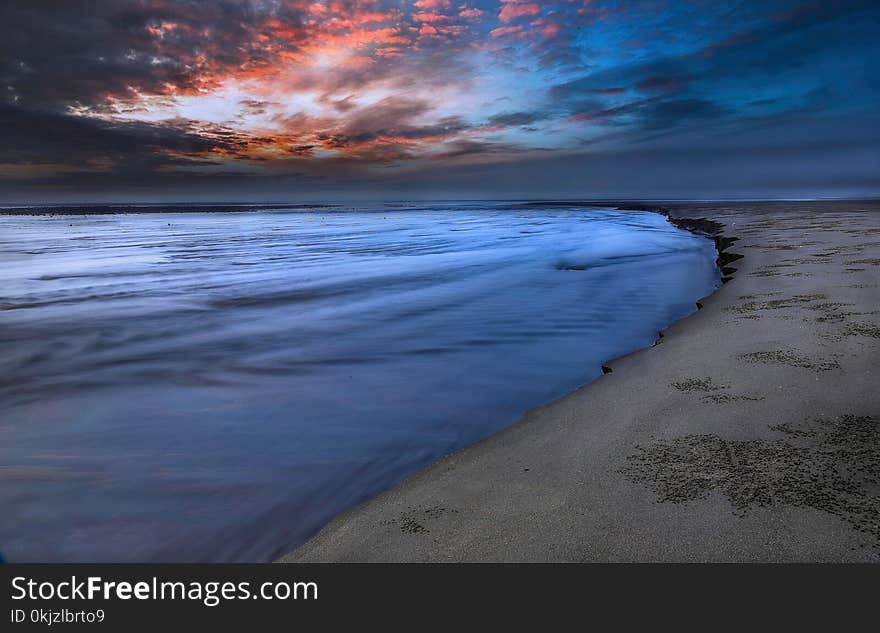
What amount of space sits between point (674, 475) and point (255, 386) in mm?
4805

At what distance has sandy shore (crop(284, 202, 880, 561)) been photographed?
2.44 metres

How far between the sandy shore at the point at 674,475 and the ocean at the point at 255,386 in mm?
745

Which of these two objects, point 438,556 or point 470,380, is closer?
point 438,556

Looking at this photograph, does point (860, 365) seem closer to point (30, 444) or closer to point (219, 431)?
point (219, 431)

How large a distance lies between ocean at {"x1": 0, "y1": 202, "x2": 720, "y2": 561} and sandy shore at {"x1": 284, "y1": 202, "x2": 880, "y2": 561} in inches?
29.3

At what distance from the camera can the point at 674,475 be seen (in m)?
3.04

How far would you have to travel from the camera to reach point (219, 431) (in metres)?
4.74

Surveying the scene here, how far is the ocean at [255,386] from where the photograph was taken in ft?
11.6
